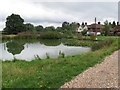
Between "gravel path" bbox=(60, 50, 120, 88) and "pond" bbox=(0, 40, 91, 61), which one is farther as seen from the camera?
"pond" bbox=(0, 40, 91, 61)

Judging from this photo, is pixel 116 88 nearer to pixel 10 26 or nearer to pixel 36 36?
pixel 36 36

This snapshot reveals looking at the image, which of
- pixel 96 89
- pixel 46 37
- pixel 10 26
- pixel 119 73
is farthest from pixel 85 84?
pixel 10 26

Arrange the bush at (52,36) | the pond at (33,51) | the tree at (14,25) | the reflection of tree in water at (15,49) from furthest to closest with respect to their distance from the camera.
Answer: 1. the tree at (14,25)
2. the bush at (52,36)
3. the reflection of tree in water at (15,49)
4. the pond at (33,51)

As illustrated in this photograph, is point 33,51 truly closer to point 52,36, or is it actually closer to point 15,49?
point 15,49

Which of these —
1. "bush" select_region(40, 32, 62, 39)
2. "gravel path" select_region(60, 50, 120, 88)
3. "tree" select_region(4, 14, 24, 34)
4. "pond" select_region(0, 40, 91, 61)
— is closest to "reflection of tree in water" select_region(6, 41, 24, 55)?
"pond" select_region(0, 40, 91, 61)

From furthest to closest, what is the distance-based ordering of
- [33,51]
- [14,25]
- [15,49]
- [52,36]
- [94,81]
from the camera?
1. [14,25]
2. [52,36]
3. [15,49]
4. [33,51]
5. [94,81]

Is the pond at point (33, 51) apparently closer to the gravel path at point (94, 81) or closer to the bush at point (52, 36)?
the gravel path at point (94, 81)

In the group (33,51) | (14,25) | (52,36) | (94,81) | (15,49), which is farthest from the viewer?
(14,25)

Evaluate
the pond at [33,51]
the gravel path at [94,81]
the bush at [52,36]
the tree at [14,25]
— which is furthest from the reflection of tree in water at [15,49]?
the tree at [14,25]

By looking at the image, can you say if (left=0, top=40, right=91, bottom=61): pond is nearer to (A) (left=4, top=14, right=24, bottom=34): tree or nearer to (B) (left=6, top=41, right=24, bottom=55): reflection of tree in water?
(B) (left=6, top=41, right=24, bottom=55): reflection of tree in water

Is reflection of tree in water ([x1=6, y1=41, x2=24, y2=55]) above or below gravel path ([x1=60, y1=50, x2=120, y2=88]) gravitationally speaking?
below

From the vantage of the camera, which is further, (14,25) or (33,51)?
(14,25)

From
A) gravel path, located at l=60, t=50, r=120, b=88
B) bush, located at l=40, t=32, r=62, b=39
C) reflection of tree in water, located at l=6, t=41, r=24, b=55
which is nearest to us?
gravel path, located at l=60, t=50, r=120, b=88

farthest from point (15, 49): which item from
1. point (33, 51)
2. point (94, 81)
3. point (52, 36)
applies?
point (52, 36)
